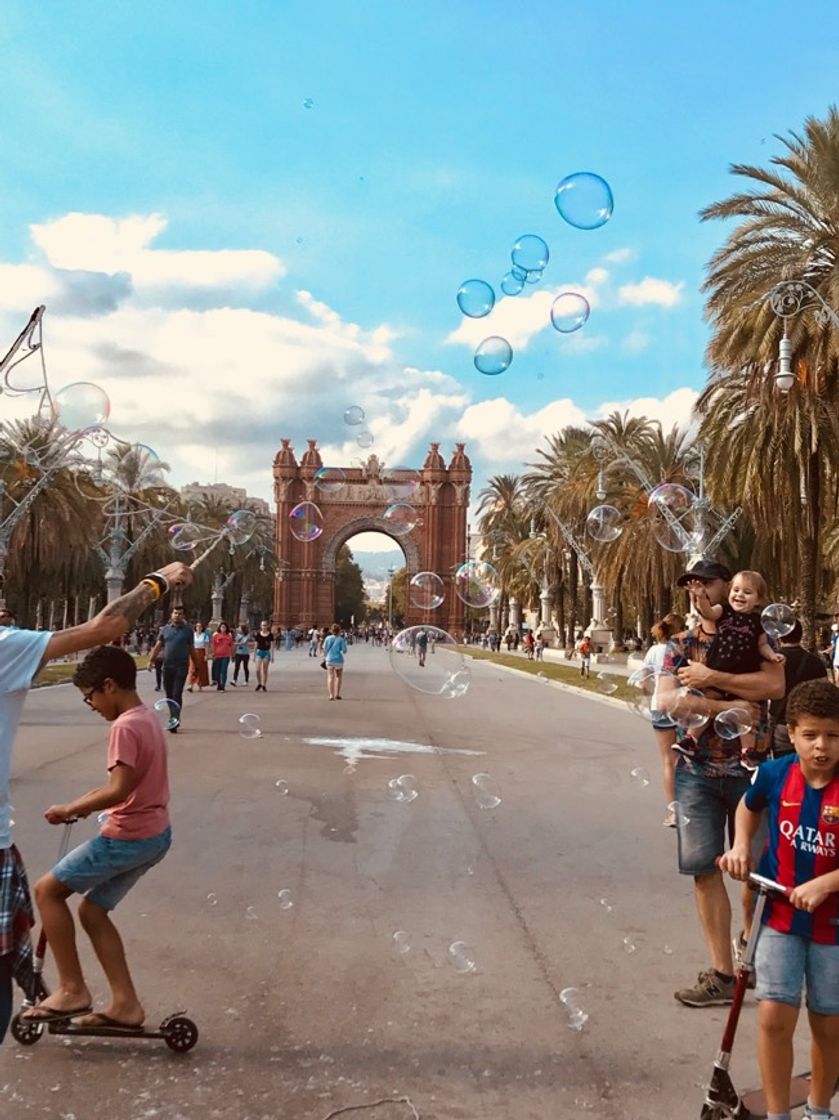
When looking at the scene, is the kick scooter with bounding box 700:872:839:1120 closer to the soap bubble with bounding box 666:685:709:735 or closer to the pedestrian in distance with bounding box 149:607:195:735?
the soap bubble with bounding box 666:685:709:735

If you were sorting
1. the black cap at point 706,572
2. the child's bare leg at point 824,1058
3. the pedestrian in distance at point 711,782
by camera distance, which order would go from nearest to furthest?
the child's bare leg at point 824,1058 → the pedestrian in distance at point 711,782 → the black cap at point 706,572

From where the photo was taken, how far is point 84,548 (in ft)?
124

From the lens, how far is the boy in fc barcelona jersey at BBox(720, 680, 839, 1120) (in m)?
2.99

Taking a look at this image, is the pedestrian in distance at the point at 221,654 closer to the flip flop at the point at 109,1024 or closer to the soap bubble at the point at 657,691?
the soap bubble at the point at 657,691

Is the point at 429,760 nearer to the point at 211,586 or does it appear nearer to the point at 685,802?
the point at 685,802

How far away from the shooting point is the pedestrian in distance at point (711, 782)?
429cm

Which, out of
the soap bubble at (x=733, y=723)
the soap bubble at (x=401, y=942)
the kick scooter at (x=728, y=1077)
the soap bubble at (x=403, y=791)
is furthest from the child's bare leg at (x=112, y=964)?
the soap bubble at (x=403, y=791)

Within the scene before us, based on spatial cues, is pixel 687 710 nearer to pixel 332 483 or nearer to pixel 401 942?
pixel 401 942

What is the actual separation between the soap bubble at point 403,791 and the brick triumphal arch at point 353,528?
83.4 m

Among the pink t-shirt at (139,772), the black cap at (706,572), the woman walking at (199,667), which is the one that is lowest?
the woman walking at (199,667)

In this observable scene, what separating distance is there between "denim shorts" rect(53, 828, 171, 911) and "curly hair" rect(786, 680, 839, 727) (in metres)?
2.30

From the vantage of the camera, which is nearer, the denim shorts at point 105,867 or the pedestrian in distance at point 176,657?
the denim shorts at point 105,867

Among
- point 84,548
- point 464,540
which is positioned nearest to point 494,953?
point 84,548

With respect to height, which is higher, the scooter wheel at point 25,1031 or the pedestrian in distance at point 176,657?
the pedestrian in distance at point 176,657
